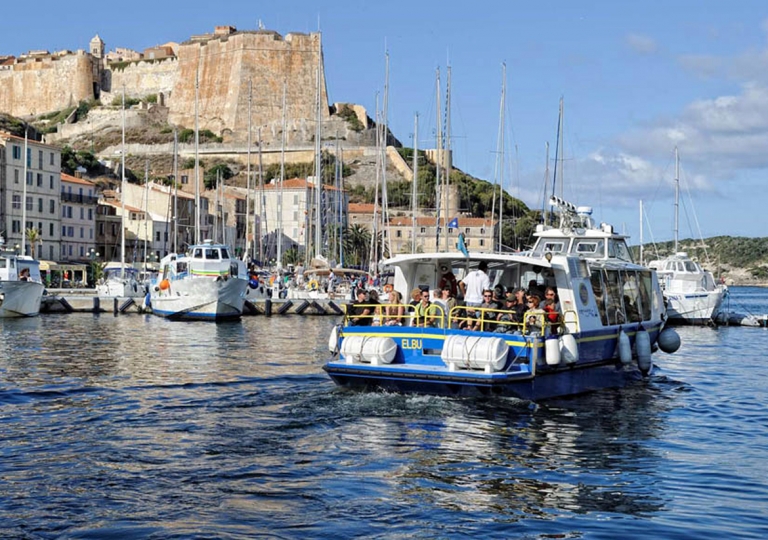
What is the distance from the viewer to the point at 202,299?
41188 millimetres

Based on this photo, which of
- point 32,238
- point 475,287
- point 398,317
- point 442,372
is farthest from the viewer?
point 32,238

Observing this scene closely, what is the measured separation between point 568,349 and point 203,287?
26442 millimetres

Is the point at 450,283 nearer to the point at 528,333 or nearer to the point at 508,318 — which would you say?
the point at 508,318

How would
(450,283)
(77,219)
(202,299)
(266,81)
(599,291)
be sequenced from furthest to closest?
(266,81) → (77,219) → (202,299) → (599,291) → (450,283)

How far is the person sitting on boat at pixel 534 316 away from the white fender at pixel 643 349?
4216 millimetres

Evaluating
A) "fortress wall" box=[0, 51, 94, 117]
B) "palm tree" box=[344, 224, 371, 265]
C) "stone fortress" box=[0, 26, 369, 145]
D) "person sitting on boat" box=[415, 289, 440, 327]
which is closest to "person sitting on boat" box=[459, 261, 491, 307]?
"person sitting on boat" box=[415, 289, 440, 327]

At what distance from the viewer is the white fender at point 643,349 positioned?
67.1 feet

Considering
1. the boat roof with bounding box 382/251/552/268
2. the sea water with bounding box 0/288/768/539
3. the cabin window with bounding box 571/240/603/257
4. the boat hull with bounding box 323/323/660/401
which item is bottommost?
the sea water with bounding box 0/288/768/539

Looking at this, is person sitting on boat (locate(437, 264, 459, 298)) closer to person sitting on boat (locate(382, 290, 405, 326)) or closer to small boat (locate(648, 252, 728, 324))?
person sitting on boat (locate(382, 290, 405, 326))

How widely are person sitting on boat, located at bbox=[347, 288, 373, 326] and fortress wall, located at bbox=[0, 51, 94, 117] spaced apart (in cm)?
13432

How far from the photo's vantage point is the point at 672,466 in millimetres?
13148

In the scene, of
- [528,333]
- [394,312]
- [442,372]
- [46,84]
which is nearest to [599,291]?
[528,333]

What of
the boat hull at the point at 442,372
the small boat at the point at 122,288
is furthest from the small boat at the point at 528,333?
the small boat at the point at 122,288

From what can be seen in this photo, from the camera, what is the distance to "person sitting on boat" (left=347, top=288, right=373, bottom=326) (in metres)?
17.3
